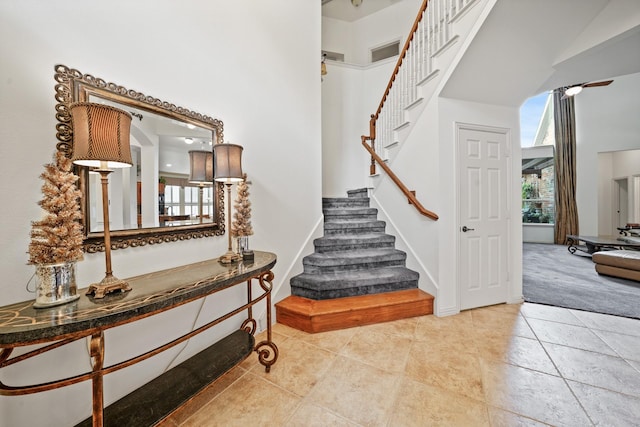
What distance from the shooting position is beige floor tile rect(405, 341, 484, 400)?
155 cm

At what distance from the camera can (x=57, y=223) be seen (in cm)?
91

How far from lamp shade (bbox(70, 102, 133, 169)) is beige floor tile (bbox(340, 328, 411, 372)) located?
2.04 m

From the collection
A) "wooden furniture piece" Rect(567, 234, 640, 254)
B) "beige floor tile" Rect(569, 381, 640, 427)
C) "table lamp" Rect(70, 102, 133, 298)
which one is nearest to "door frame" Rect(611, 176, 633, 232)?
"wooden furniture piece" Rect(567, 234, 640, 254)

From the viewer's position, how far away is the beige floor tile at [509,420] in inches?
50.1

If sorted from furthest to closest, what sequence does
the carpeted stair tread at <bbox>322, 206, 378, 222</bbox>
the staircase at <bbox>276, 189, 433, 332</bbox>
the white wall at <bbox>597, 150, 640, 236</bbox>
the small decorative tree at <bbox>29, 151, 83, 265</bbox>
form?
the white wall at <bbox>597, 150, 640, 236</bbox> < the carpeted stair tread at <bbox>322, 206, 378, 222</bbox> < the staircase at <bbox>276, 189, 433, 332</bbox> < the small decorative tree at <bbox>29, 151, 83, 265</bbox>

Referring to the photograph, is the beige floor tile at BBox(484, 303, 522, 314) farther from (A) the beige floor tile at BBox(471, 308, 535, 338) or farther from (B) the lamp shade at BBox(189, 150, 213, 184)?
(B) the lamp shade at BBox(189, 150, 213, 184)

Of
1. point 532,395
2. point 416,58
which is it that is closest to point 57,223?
point 532,395

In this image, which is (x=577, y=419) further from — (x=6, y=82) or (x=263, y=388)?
(x=6, y=82)

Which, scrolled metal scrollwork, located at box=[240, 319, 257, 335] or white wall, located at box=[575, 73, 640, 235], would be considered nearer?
scrolled metal scrollwork, located at box=[240, 319, 257, 335]

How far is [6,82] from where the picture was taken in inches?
38.2

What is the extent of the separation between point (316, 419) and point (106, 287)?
1.32 metres

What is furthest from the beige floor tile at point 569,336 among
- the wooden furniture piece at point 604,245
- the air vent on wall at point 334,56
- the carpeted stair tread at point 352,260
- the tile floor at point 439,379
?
the air vent on wall at point 334,56

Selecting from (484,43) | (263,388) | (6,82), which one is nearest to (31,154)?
(6,82)

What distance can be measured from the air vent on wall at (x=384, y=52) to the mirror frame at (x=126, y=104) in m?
5.07
